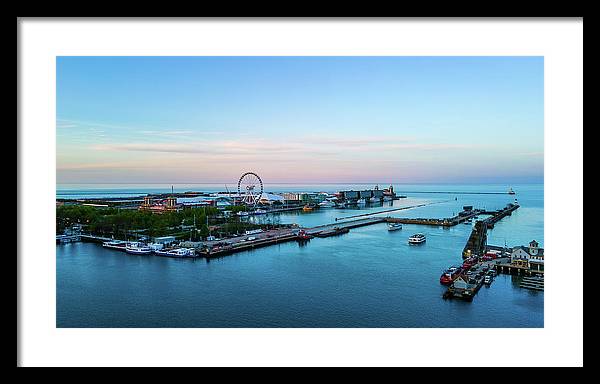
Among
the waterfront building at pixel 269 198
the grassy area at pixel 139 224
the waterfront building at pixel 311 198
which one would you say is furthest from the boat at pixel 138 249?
the waterfront building at pixel 311 198

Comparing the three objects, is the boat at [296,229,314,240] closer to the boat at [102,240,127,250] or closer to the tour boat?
the boat at [102,240,127,250]

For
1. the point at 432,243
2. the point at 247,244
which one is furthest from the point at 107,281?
the point at 432,243

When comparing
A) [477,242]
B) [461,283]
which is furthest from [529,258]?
[477,242]

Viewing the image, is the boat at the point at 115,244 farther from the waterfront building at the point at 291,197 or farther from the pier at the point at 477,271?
the waterfront building at the point at 291,197

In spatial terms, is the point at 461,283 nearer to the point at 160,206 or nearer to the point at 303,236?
the point at 303,236

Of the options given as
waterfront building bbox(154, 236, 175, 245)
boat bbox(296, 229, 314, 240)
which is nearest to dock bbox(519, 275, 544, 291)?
boat bbox(296, 229, 314, 240)
